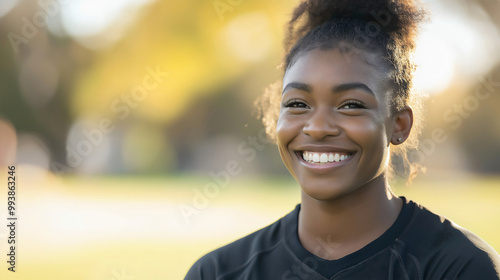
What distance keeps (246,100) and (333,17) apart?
61.8 feet

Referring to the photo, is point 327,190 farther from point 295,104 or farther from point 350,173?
point 295,104

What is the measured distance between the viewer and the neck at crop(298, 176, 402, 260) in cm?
251

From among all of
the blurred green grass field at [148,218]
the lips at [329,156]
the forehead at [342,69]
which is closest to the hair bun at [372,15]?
the forehead at [342,69]

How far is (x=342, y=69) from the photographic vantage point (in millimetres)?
2412

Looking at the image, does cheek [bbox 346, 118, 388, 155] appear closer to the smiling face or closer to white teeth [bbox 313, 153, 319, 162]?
the smiling face

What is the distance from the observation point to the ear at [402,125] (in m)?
2.60

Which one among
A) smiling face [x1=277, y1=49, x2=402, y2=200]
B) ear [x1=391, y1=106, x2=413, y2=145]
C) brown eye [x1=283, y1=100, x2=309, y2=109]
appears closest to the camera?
smiling face [x1=277, y1=49, x2=402, y2=200]

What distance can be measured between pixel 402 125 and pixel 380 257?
592 millimetres

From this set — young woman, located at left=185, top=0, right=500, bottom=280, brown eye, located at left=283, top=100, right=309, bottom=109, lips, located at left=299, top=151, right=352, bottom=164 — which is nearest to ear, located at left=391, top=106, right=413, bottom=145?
young woman, located at left=185, top=0, right=500, bottom=280

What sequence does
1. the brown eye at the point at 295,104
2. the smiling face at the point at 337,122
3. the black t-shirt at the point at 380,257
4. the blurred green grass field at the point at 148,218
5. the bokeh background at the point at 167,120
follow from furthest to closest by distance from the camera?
1. the bokeh background at the point at 167,120
2. the blurred green grass field at the point at 148,218
3. the brown eye at the point at 295,104
4. the smiling face at the point at 337,122
5. the black t-shirt at the point at 380,257

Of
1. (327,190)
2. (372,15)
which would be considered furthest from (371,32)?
(327,190)

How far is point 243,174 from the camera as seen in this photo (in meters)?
21.9

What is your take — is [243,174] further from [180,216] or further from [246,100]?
[180,216]

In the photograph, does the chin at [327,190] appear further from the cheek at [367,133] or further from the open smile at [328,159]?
the cheek at [367,133]
